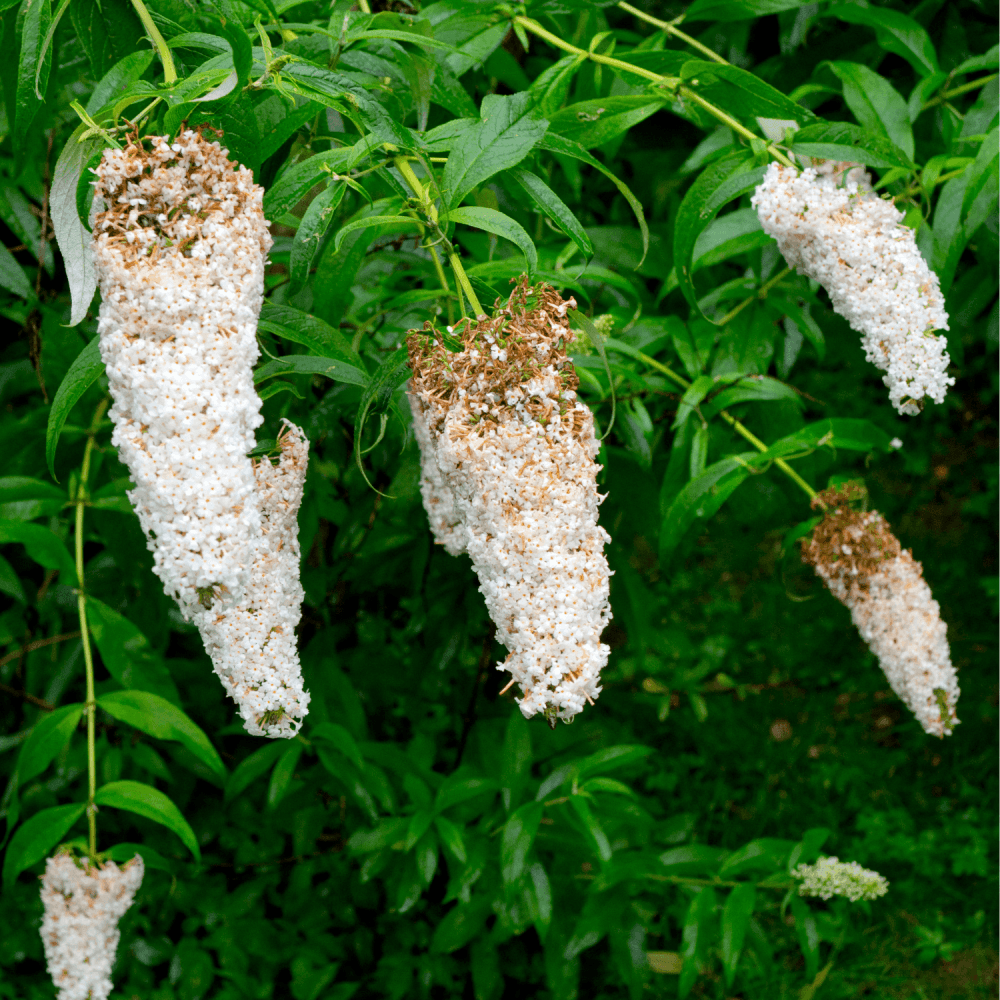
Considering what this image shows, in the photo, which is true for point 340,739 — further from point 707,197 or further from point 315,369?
point 707,197

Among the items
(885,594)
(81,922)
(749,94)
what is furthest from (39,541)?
(885,594)

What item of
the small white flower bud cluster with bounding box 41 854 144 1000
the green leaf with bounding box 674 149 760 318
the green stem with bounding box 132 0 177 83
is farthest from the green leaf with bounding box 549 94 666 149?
the small white flower bud cluster with bounding box 41 854 144 1000

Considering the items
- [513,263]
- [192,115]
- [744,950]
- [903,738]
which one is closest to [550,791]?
[744,950]

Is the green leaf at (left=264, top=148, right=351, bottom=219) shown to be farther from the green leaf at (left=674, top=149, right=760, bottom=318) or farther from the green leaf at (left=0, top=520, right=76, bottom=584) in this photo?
the green leaf at (left=0, top=520, right=76, bottom=584)

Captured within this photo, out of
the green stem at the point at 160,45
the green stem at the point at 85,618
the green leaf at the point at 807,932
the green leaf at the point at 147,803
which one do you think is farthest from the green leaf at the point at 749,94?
the green leaf at the point at 807,932

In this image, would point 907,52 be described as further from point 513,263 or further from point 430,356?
point 430,356
